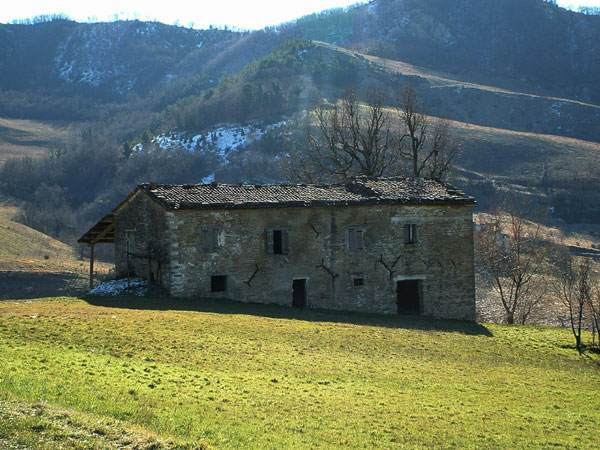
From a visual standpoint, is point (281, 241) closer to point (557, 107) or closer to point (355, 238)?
point (355, 238)

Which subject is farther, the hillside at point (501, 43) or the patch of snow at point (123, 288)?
the hillside at point (501, 43)

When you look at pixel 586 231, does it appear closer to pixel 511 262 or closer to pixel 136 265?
pixel 511 262

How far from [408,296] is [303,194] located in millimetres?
Answer: 8544

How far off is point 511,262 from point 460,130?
66.9 m

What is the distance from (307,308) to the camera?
31641 millimetres

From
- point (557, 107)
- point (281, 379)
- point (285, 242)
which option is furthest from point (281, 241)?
point (557, 107)

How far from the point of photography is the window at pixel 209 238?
29891mm

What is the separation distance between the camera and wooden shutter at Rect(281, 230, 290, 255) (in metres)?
31.6

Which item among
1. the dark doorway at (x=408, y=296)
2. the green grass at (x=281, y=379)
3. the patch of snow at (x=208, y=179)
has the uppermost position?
the patch of snow at (x=208, y=179)

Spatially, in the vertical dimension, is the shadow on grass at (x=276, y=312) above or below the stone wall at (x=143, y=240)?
below

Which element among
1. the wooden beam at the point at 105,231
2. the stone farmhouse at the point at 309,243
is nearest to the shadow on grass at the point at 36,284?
the wooden beam at the point at 105,231

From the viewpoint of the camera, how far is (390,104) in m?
125

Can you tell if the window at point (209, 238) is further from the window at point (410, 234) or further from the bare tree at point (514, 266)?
the bare tree at point (514, 266)

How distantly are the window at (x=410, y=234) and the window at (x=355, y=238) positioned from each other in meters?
2.47
